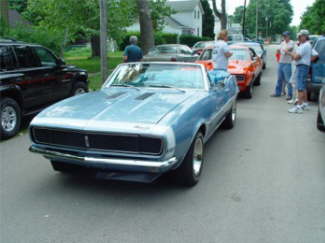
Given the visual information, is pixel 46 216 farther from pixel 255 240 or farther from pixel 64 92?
pixel 64 92

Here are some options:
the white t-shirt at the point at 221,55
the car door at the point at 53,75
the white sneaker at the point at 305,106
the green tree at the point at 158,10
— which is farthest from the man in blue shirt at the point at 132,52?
the green tree at the point at 158,10

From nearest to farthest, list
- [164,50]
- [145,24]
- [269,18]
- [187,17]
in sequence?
[145,24]
[164,50]
[187,17]
[269,18]

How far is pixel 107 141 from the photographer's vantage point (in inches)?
150

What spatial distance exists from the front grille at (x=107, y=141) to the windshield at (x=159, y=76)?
182cm

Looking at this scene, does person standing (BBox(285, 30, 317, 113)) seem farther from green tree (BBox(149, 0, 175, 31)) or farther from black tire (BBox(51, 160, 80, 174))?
green tree (BBox(149, 0, 175, 31))

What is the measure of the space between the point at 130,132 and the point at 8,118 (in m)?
4.03

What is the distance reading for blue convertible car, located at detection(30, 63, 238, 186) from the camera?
372 centimetres

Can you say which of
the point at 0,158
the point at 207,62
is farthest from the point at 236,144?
the point at 207,62

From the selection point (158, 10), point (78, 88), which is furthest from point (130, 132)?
point (158, 10)

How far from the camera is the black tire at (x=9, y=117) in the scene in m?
6.59

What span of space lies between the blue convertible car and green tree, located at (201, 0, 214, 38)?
181 ft

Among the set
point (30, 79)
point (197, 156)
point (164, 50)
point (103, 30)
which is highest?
point (103, 30)

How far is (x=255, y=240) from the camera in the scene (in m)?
3.29

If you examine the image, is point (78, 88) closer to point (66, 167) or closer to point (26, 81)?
point (26, 81)
